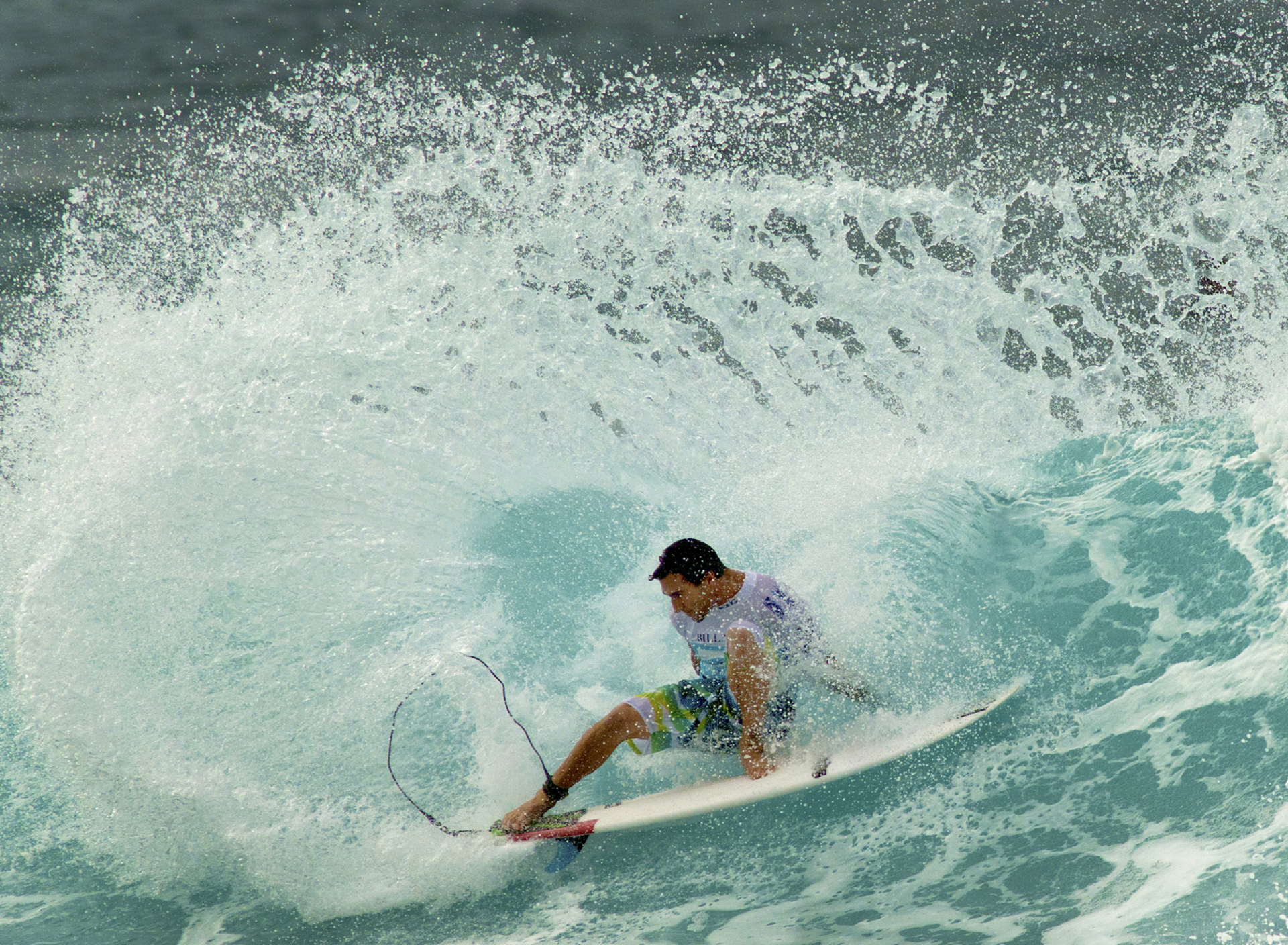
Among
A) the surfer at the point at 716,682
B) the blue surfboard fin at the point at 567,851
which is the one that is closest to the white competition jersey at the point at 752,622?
the surfer at the point at 716,682

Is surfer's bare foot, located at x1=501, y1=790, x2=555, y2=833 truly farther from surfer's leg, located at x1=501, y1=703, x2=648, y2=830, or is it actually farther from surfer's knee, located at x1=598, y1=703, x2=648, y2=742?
surfer's knee, located at x1=598, y1=703, x2=648, y2=742

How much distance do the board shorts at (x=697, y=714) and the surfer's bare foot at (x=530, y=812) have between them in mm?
420

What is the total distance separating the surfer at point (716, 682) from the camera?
3.49 meters

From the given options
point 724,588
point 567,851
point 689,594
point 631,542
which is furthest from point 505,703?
point 631,542

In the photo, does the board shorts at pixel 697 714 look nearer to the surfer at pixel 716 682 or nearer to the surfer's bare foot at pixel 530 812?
the surfer at pixel 716 682

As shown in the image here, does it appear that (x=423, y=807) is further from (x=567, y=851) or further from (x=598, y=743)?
(x=598, y=743)

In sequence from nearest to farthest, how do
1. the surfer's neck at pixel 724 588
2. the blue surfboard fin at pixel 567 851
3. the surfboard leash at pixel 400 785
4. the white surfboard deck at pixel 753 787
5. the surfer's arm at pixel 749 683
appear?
the surfer's arm at pixel 749 683, the surfer's neck at pixel 724 588, the white surfboard deck at pixel 753 787, the blue surfboard fin at pixel 567 851, the surfboard leash at pixel 400 785

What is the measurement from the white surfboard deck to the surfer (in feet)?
0.27

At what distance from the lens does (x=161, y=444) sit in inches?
204

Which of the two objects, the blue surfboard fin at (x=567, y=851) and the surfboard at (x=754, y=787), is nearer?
the surfboard at (x=754, y=787)

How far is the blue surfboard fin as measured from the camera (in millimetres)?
3775

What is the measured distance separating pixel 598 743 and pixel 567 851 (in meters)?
0.51

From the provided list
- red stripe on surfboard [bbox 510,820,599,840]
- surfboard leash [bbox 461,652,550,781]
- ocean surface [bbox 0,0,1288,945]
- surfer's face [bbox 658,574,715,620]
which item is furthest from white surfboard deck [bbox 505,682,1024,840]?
surfer's face [bbox 658,574,715,620]

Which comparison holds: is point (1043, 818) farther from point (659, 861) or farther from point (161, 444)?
point (161, 444)
